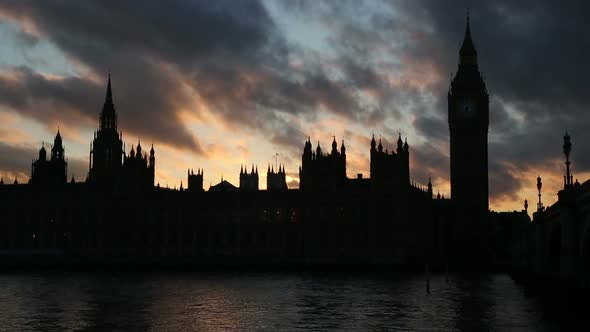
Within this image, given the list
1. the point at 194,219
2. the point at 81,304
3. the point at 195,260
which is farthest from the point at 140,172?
the point at 81,304

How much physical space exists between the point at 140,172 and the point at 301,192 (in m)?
35.8

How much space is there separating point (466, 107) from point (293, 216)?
124 feet

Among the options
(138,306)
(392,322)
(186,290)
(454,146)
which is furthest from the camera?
(454,146)

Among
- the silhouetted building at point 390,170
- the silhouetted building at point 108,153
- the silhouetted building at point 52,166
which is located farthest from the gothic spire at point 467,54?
the silhouetted building at point 52,166

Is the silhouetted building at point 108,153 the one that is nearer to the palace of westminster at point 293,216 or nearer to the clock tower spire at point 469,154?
the palace of westminster at point 293,216

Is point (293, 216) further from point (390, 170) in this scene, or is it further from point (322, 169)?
point (390, 170)

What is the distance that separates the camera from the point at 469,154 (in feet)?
463

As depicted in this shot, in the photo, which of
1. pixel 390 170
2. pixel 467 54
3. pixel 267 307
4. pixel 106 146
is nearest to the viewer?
pixel 267 307

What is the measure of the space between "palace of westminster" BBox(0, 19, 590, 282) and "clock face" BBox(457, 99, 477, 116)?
0.23 m

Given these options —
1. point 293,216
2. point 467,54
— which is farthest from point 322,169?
point 467,54

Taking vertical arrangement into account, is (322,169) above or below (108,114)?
below

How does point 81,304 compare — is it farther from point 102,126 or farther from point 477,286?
point 102,126

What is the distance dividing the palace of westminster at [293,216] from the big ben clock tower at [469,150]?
18 centimetres

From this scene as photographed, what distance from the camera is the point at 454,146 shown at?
469 feet
